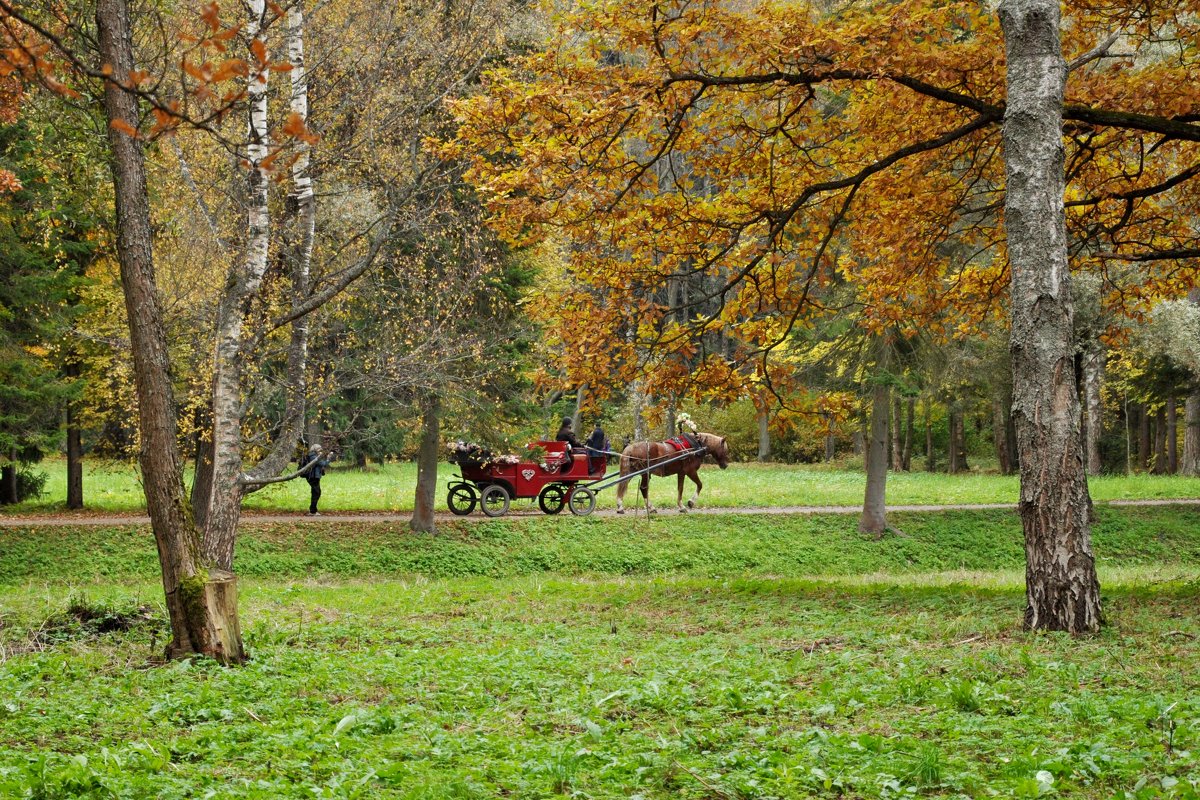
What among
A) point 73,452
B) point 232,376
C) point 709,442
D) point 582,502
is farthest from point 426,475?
point 232,376

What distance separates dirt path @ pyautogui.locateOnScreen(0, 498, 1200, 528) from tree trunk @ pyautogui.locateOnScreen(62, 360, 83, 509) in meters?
1.16

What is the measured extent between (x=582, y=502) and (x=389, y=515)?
4.41 meters

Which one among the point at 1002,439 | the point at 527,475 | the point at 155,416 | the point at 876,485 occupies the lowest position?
the point at 876,485

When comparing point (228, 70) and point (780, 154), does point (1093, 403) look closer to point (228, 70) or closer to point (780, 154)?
point (780, 154)

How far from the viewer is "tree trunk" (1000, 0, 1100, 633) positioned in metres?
8.12

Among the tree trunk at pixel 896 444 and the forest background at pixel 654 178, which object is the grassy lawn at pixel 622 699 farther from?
the tree trunk at pixel 896 444

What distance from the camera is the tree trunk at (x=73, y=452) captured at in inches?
940

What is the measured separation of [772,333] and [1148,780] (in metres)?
8.22

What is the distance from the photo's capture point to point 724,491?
103 feet

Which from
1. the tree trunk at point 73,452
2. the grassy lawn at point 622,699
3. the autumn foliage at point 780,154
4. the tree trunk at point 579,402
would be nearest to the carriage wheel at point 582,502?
the tree trunk at point 579,402

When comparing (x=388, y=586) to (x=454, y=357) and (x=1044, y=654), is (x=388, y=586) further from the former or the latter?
(x=1044, y=654)

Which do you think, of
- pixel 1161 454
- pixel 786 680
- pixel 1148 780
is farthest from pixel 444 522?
pixel 1161 454

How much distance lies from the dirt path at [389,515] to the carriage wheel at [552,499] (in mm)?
260

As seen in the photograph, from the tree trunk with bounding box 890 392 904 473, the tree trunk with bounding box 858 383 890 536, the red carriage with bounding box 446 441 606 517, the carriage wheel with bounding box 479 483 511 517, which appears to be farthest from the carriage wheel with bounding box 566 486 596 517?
the tree trunk with bounding box 890 392 904 473
